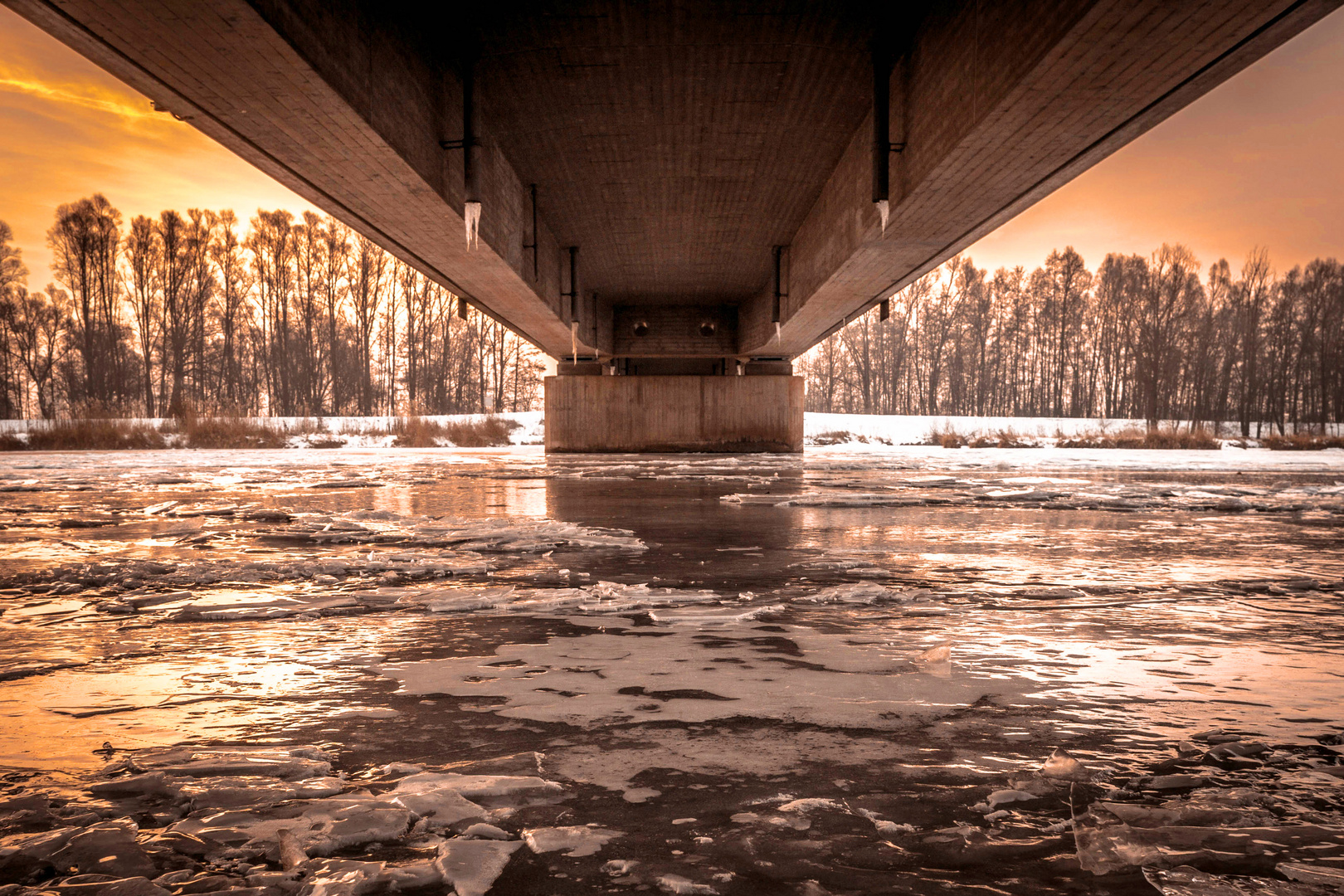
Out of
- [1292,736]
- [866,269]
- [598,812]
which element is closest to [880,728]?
[598,812]

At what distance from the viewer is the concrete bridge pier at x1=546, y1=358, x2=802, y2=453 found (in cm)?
2794

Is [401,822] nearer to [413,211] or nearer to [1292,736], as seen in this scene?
[1292,736]

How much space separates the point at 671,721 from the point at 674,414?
2606 centimetres

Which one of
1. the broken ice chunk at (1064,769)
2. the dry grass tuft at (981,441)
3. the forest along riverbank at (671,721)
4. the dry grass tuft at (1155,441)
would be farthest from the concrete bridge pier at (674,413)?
the broken ice chunk at (1064,769)

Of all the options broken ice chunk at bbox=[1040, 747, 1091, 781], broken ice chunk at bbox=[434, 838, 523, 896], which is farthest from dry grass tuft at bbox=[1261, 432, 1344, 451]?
broken ice chunk at bbox=[434, 838, 523, 896]

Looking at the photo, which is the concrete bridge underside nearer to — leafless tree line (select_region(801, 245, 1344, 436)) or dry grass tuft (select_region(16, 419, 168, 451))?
dry grass tuft (select_region(16, 419, 168, 451))

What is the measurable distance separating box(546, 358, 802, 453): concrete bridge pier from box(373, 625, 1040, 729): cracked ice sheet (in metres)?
25.0

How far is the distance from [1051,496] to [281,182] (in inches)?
382

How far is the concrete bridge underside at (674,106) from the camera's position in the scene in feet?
18.7

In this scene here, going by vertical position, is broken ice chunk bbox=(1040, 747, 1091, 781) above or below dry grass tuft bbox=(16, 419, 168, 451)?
below

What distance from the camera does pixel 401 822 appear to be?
5.05 feet

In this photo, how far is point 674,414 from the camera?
2811cm

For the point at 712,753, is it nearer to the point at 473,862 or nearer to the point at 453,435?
the point at 473,862

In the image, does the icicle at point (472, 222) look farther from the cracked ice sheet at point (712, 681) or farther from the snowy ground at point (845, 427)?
the snowy ground at point (845, 427)
